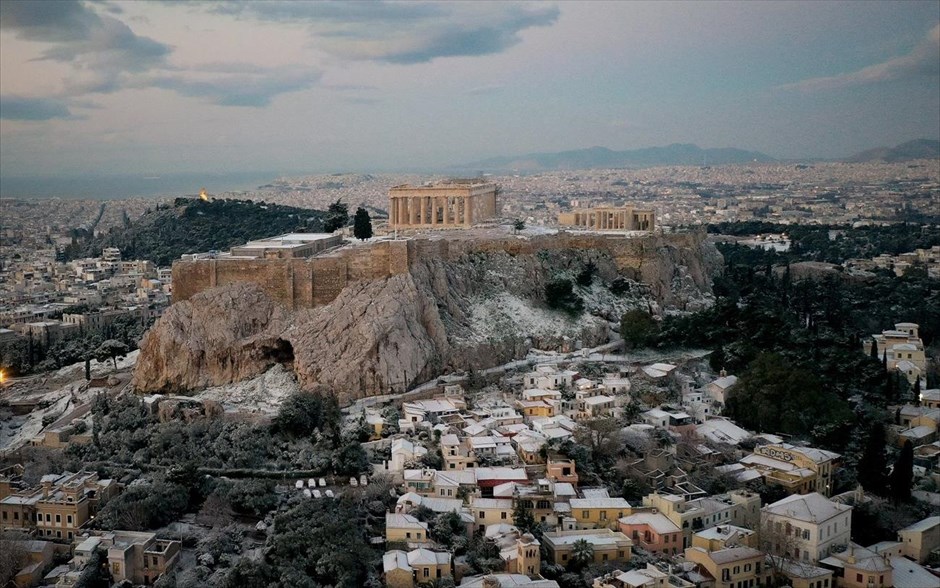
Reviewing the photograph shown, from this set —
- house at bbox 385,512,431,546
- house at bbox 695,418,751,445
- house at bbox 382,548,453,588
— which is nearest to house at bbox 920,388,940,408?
house at bbox 695,418,751,445

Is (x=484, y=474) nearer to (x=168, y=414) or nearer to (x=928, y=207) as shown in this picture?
(x=168, y=414)

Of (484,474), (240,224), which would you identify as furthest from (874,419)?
(240,224)

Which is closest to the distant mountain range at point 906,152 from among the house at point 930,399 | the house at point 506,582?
the house at point 930,399

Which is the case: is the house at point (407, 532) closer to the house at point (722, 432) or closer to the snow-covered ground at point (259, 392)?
the snow-covered ground at point (259, 392)

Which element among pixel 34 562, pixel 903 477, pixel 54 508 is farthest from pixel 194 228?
pixel 903 477

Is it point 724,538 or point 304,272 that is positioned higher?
point 304,272

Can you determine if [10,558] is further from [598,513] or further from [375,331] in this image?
[598,513]
